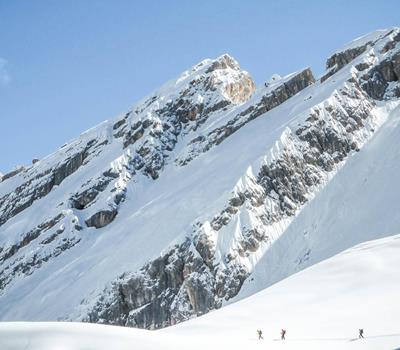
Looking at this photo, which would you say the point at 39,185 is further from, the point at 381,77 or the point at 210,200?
the point at 381,77

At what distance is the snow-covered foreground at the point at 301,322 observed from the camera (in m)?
19.7

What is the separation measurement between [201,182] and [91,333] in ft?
204

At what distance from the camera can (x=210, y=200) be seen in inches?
2904

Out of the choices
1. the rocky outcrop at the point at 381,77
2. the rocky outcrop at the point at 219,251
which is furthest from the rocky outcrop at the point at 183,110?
the rocky outcrop at the point at 381,77

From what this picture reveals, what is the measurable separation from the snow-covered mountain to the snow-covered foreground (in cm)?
2035

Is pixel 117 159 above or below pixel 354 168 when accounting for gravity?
above

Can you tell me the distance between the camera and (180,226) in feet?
235

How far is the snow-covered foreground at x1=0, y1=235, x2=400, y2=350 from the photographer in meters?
19.7

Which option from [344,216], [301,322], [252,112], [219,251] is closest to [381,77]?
[252,112]

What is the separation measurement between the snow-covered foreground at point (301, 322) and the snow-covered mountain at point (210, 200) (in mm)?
20349

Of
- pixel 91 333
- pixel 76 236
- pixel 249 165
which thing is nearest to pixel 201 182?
pixel 249 165

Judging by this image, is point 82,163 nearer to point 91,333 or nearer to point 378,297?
point 378,297

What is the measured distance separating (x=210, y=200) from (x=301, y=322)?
141 feet

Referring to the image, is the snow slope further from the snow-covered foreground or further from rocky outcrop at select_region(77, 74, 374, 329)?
the snow-covered foreground
